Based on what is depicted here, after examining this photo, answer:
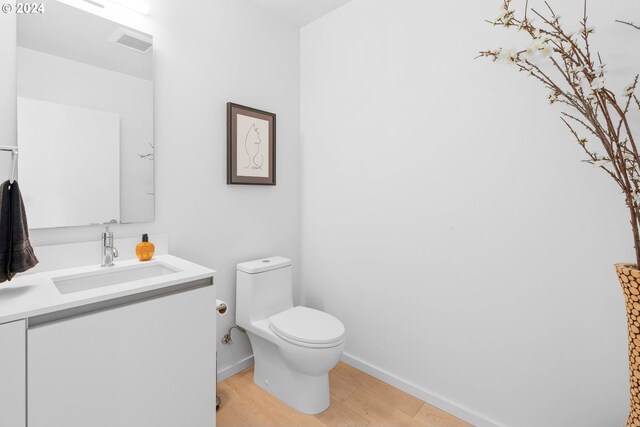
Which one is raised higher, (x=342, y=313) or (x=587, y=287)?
(x=587, y=287)

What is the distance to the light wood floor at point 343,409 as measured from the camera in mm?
1654

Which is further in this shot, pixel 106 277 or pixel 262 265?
pixel 262 265

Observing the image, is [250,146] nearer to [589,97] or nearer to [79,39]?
[79,39]

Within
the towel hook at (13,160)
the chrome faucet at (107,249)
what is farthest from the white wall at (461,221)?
the towel hook at (13,160)

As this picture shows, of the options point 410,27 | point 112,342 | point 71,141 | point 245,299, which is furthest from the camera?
point 245,299

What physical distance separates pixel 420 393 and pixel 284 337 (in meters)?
0.89

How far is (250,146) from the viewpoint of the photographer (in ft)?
6.84

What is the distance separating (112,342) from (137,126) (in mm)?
1062

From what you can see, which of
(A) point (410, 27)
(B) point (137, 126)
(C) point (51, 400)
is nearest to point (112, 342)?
(C) point (51, 400)

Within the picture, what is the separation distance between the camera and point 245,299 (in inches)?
76.7

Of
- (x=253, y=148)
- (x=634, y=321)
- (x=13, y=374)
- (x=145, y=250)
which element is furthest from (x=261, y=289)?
(x=634, y=321)

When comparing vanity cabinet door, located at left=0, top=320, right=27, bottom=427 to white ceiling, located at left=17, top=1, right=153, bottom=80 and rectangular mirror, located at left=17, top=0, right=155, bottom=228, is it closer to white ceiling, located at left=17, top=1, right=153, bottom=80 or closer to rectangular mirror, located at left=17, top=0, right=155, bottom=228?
rectangular mirror, located at left=17, top=0, right=155, bottom=228

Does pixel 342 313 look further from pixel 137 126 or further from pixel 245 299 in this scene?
Result: pixel 137 126

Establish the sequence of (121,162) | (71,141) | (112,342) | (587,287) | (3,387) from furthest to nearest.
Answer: (121,162), (71,141), (587,287), (112,342), (3,387)
